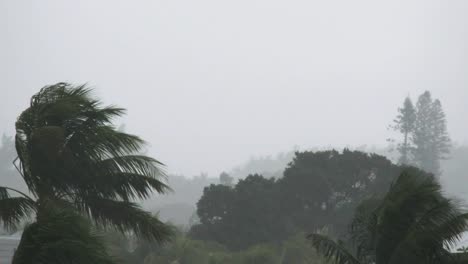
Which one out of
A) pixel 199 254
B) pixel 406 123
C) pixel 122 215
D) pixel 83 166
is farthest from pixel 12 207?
pixel 406 123

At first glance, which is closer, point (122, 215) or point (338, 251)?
point (122, 215)

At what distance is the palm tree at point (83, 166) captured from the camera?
8.48 m

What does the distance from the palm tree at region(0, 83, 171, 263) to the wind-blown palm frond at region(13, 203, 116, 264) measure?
2041 millimetres

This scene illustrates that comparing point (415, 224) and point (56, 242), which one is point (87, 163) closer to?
point (56, 242)

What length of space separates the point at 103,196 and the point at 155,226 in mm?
1028

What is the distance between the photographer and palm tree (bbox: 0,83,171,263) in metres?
8.48

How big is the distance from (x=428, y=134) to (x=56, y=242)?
295 feet

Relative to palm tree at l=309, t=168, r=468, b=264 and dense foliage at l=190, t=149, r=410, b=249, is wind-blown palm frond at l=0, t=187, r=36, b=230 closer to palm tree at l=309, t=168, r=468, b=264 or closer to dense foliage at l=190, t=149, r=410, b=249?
palm tree at l=309, t=168, r=468, b=264

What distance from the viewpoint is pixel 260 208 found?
4416 cm

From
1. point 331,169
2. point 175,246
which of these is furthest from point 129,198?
point 331,169

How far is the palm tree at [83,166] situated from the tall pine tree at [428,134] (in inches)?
3246

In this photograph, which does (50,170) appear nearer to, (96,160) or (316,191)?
(96,160)

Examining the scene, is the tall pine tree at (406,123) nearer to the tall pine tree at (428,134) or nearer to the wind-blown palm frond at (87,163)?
the tall pine tree at (428,134)

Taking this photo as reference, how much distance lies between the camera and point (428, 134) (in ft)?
292
